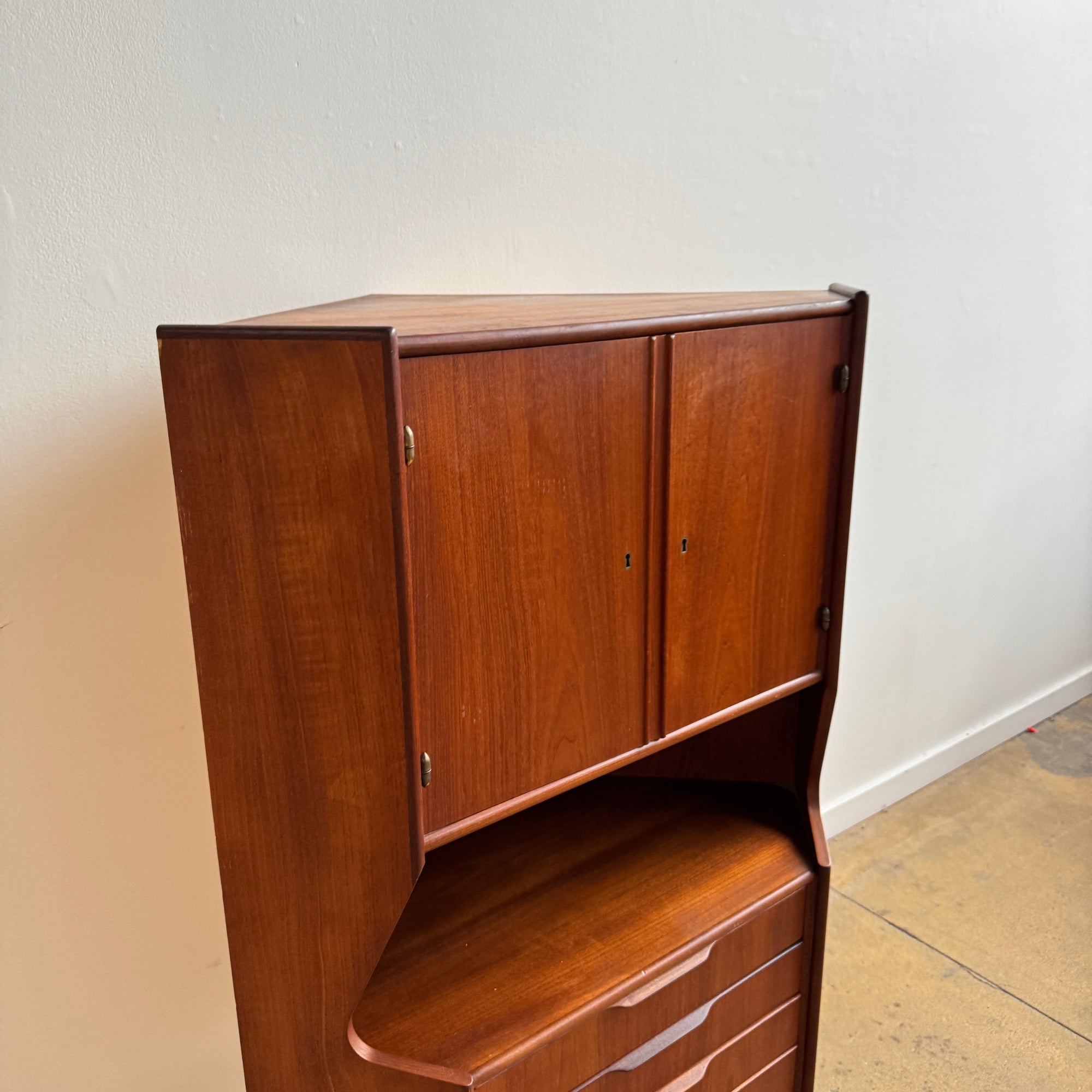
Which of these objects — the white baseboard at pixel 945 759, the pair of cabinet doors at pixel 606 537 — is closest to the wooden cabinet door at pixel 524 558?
the pair of cabinet doors at pixel 606 537

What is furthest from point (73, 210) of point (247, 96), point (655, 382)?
point (655, 382)

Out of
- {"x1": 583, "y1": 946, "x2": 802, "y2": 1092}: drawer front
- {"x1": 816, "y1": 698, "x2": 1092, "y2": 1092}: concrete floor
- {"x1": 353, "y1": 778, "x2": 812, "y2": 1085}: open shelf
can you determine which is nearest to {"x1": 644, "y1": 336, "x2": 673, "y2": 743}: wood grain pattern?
{"x1": 353, "y1": 778, "x2": 812, "y2": 1085}: open shelf

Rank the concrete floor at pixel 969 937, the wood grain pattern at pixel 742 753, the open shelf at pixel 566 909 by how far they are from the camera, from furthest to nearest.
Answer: the concrete floor at pixel 969 937 < the wood grain pattern at pixel 742 753 < the open shelf at pixel 566 909

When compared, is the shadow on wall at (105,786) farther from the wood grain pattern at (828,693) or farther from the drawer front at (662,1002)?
the wood grain pattern at (828,693)

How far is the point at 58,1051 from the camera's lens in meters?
1.49

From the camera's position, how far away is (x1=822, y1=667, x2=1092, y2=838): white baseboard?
8.79 feet

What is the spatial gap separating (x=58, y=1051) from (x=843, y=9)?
2245 millimetres

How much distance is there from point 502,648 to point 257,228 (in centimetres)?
68

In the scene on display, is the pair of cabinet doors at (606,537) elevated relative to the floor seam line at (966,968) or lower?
elevated

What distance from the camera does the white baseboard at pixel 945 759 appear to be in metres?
2.68

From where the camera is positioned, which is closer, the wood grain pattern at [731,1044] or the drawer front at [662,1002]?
the drawer front at [662,1002]

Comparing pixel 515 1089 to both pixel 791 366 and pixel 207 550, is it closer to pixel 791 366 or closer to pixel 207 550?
pixel 207 550

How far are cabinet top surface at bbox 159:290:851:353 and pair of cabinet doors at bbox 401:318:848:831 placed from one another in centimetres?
2

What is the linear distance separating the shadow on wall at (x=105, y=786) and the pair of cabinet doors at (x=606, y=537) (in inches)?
20.6
